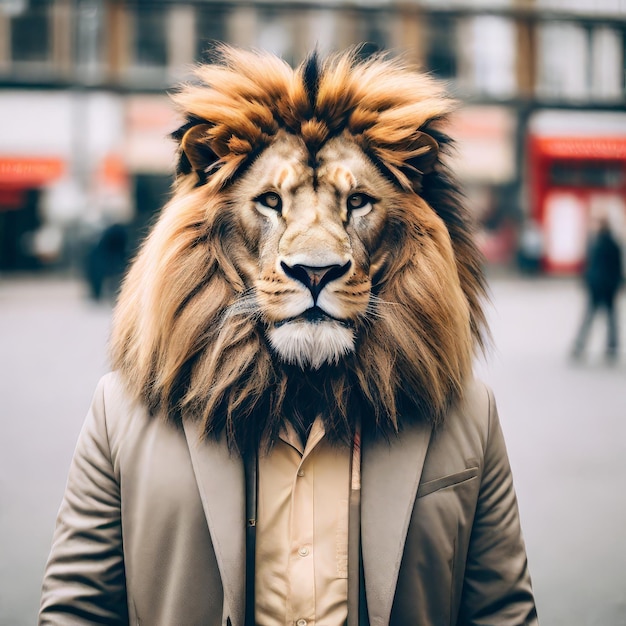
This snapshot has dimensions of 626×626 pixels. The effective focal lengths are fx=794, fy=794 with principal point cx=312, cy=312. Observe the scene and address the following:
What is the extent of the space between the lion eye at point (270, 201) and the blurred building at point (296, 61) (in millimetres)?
19350

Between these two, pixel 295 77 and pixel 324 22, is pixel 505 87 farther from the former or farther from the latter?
pixel 295 77

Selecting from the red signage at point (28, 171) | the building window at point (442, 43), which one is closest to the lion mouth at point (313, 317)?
the red signage at point (28, 171)

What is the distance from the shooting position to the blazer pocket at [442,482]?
65.3 inches

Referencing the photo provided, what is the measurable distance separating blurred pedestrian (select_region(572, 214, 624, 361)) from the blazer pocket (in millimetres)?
8994

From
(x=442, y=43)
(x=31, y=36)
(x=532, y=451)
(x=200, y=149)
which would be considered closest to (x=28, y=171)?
(x=31, y=36)

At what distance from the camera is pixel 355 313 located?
161 centimetres

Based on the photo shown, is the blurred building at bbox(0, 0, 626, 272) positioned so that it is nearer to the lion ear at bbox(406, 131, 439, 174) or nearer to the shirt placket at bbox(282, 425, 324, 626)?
the lion ear at bbox(406, 131, 439, 174)

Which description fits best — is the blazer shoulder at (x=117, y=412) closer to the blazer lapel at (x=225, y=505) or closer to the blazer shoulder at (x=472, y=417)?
the blazer lapel at (x=225, y=505)

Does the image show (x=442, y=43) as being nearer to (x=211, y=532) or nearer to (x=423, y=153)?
(x=423, y=153)

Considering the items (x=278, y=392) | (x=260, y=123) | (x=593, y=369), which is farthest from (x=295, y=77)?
(x=593, y=369)

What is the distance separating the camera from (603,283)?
10.6 m

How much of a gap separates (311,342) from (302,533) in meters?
0.40

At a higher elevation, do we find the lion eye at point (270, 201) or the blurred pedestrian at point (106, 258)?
the blurred pedestrian at point (106, 258)

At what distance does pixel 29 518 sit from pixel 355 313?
3.72 meters
